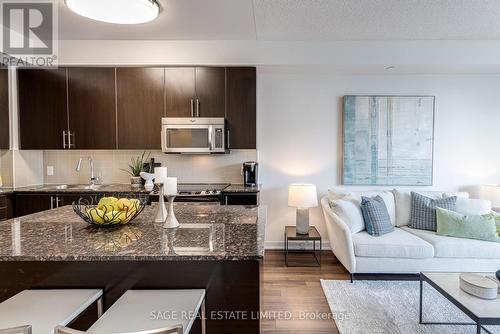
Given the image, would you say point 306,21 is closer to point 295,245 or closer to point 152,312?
point 295,245

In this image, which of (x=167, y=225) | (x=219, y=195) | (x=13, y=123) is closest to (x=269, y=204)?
(x=219, y=195)

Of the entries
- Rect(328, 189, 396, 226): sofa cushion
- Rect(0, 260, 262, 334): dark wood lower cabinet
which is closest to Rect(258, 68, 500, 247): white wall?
Rect(328, 189, 396, 226): sofa cushion

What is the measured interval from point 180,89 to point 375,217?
273 centimetres

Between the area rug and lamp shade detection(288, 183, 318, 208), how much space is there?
90 centimetres

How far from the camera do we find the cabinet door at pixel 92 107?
138 inches

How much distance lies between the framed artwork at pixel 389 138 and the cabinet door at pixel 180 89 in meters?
2.05

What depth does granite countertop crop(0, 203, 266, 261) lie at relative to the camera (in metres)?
1.12

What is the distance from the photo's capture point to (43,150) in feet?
12.3

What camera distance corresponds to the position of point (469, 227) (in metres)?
2.97

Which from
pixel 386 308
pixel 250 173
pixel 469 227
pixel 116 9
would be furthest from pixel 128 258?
pixel 469 227

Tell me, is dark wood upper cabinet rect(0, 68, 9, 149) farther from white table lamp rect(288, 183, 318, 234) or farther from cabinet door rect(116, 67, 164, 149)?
white table lamp rect(288, 183, 318, 234)

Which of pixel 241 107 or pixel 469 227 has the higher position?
pixel 241 107

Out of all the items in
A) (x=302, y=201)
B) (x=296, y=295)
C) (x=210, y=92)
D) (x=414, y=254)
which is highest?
(x=210, y=92)

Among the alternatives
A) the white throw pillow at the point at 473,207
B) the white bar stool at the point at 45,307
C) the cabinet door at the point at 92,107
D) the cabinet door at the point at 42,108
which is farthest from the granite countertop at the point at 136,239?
the white throw pillow at the point at 473,207
